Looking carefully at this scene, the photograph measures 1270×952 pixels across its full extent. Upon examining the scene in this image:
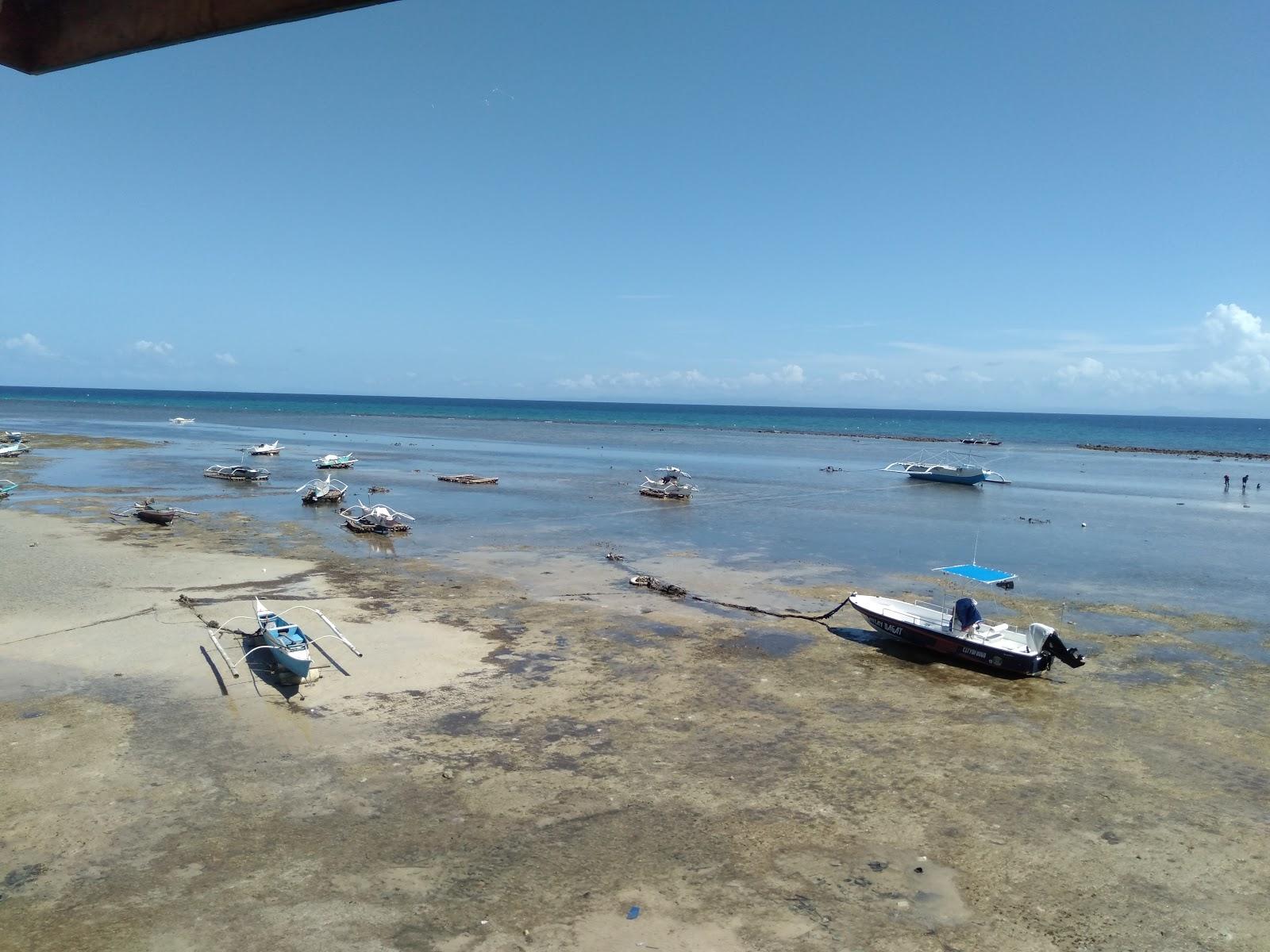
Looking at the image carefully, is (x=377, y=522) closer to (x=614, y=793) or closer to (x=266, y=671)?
(x=266, y=671)

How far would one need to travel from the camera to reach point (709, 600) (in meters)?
24.5

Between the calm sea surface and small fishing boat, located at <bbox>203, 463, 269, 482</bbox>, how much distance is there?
4.19ft

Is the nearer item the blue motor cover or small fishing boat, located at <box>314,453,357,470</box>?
the blue motor cover

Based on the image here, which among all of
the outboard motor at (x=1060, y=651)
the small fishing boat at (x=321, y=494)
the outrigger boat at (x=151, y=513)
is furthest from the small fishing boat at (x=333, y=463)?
the outboard motor at (x=1060, y=651)

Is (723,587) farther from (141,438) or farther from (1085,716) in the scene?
(141,438)

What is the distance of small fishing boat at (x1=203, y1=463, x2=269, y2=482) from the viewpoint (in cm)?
5053

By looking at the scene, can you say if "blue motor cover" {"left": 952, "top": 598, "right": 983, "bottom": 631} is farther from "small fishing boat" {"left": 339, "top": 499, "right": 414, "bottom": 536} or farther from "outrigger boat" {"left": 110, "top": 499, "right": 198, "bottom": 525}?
"outrigger boat" {"left": 110, "top": 499, "right": 198, "bottom": 525}

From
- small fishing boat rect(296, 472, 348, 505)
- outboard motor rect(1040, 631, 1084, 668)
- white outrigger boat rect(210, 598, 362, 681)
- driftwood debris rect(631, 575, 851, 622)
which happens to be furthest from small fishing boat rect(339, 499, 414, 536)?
outboard motor rect(1040, 631, 1084, 668)

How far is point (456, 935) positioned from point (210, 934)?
2639mm

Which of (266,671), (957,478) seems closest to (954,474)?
(957,478)

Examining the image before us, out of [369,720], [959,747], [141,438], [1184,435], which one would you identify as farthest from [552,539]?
[1184,435]

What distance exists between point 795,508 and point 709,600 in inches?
914

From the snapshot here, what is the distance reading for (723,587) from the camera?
86.0 ft

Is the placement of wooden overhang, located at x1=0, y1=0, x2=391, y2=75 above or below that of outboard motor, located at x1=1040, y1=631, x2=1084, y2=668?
above
